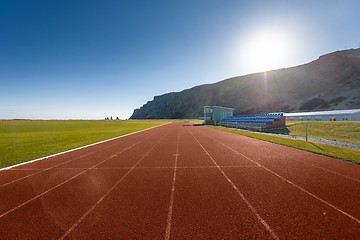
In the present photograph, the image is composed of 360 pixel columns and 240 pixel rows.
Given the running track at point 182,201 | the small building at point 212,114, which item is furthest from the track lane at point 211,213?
the small building at point 212,114

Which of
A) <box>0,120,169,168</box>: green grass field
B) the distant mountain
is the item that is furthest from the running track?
the distant mountain

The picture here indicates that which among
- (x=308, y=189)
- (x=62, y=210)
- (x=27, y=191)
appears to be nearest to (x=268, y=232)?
(x=308, y=189)

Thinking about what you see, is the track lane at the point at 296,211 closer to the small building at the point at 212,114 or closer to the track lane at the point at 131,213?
the track lane at the point at 131,213

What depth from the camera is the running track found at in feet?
Result: 13.4

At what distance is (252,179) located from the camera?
7.41 m

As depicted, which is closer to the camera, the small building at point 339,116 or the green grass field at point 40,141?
the green grass field at point 40,141

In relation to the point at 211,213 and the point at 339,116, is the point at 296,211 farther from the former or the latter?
the point at 339,116

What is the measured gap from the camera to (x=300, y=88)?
361ft

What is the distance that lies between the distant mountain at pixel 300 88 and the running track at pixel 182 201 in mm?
86281

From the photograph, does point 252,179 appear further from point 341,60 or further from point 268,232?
point 341,60

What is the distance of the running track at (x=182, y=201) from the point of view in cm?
408

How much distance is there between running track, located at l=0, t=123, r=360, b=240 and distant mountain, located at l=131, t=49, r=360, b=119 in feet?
283

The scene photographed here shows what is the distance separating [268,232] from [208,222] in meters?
1.22

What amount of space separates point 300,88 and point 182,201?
414 feet
